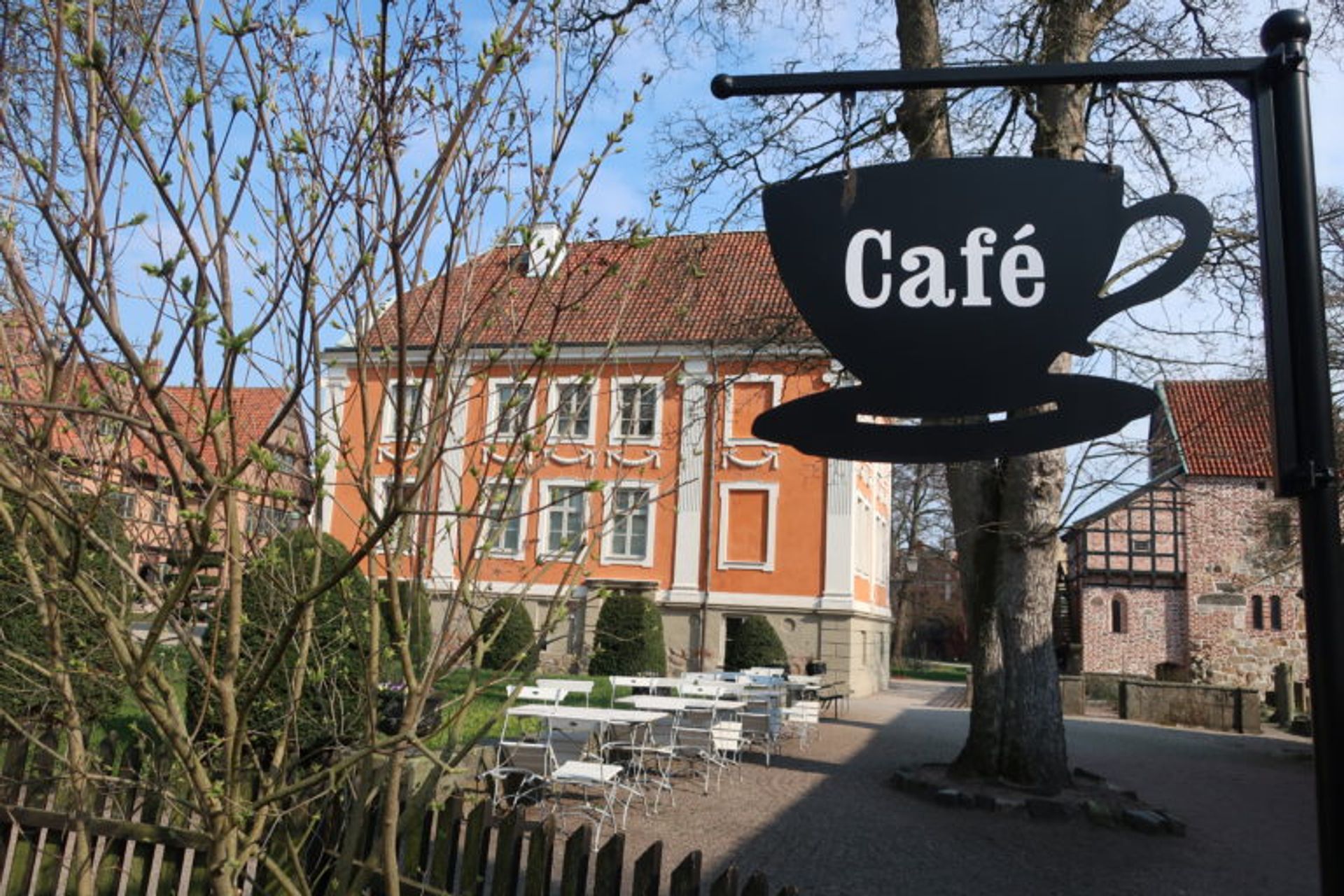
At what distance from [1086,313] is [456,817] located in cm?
325

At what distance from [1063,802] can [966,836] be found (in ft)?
5.29

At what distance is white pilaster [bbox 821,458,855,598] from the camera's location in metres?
23.6

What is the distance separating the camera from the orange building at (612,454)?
2.35m

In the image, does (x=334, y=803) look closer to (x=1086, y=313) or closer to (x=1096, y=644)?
(x=1086, y=313)

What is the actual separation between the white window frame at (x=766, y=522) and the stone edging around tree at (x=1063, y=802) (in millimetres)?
13064

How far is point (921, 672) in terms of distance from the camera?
4362cm

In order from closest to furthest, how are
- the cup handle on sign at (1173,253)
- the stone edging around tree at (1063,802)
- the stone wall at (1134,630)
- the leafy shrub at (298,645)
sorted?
the cup handle on sign at (1173,253), the leafy shrub at (298,645), the stone edging around tree at (1063,802), the stone wall at (1134,630)

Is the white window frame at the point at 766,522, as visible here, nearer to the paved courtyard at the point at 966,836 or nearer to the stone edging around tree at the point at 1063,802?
the paved courtyard at the point at 966,836

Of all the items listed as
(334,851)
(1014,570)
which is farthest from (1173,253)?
(1014,570)

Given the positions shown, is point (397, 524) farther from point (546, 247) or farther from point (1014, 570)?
point (1014, 570)

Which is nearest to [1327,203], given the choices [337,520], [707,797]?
[707,797]

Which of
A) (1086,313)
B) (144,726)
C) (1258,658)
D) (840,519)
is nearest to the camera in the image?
(1086,313)

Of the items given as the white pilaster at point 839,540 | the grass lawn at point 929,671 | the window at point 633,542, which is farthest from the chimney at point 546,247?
the grass lawn at point 929,671

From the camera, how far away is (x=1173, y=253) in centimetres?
179
